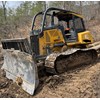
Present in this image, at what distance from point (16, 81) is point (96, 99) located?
8.90 ft

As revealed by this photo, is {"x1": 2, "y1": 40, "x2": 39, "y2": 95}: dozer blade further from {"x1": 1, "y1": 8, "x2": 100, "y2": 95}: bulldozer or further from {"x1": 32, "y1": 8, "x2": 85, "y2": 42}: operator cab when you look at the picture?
{"x1": 32, "y1": 8, "x2": 85, "y2": 42}: operator cab

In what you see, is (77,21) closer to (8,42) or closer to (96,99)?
(8,42)

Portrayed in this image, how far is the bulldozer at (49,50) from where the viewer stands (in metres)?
6.44

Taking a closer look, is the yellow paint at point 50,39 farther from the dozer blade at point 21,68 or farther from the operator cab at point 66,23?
the dozer blade at point 21,68

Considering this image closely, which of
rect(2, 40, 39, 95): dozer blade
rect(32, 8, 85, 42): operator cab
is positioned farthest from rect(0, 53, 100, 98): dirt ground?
rect(32, 8, 85, 42): operator cab

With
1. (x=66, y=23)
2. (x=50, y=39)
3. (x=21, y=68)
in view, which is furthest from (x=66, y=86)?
(x=66, y=23)

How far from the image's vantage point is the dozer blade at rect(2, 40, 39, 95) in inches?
236

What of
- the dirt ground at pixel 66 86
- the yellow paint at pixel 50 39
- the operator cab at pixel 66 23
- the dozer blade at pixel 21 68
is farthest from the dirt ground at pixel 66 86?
the operator cab at pixel 66 23

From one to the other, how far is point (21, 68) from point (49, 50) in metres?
1.33

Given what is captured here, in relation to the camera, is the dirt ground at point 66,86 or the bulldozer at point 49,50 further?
the bulldozer at point 49,50

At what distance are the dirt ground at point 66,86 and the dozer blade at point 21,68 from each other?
17 cm

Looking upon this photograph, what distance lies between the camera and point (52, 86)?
19.8 ft

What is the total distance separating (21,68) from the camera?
6715 mm

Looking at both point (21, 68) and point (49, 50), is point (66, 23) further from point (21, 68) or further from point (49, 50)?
point (21, 68)
